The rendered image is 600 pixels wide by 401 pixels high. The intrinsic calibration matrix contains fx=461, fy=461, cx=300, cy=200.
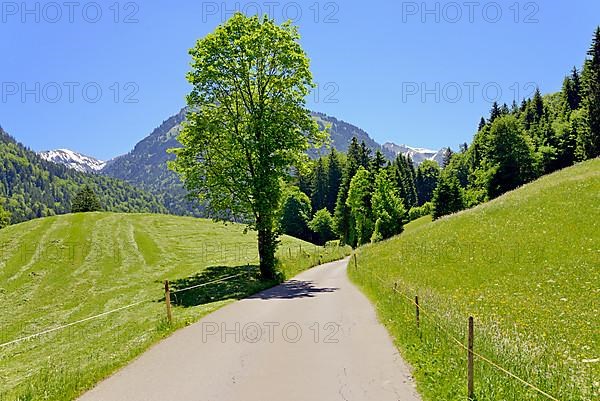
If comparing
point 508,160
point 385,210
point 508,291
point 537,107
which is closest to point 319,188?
point 508,160

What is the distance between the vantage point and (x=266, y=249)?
112 feet

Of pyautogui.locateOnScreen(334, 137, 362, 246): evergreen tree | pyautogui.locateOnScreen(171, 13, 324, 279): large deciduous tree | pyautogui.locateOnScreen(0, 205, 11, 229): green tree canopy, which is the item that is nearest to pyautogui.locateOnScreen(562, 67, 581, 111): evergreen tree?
pyautogui.locateOnScreen(334, 137, 362, 246): evergreen tree

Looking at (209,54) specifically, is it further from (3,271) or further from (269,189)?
(3,271)

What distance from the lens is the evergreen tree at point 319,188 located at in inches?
5364

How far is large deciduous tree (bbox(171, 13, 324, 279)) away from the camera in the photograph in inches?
1312

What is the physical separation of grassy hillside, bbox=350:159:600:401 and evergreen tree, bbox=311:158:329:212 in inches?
3626

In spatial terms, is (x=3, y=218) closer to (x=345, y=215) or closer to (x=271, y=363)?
(x=345, y=215)

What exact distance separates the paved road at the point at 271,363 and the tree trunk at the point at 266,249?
47.9ft

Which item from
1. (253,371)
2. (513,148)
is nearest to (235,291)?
(253,371)

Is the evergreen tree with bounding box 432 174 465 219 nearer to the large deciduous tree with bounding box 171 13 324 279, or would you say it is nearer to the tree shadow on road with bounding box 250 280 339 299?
the large deciduous tree with bounding box 171 13 324 279

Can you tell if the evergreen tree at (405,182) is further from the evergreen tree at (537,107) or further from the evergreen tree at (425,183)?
the evergreen tree at (537,107)

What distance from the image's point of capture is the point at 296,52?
3441cm

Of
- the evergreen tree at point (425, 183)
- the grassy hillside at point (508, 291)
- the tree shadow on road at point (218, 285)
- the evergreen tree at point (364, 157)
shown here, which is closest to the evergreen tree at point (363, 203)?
the evergreen tree at point (364, 157)

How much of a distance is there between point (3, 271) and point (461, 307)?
40.3 m
